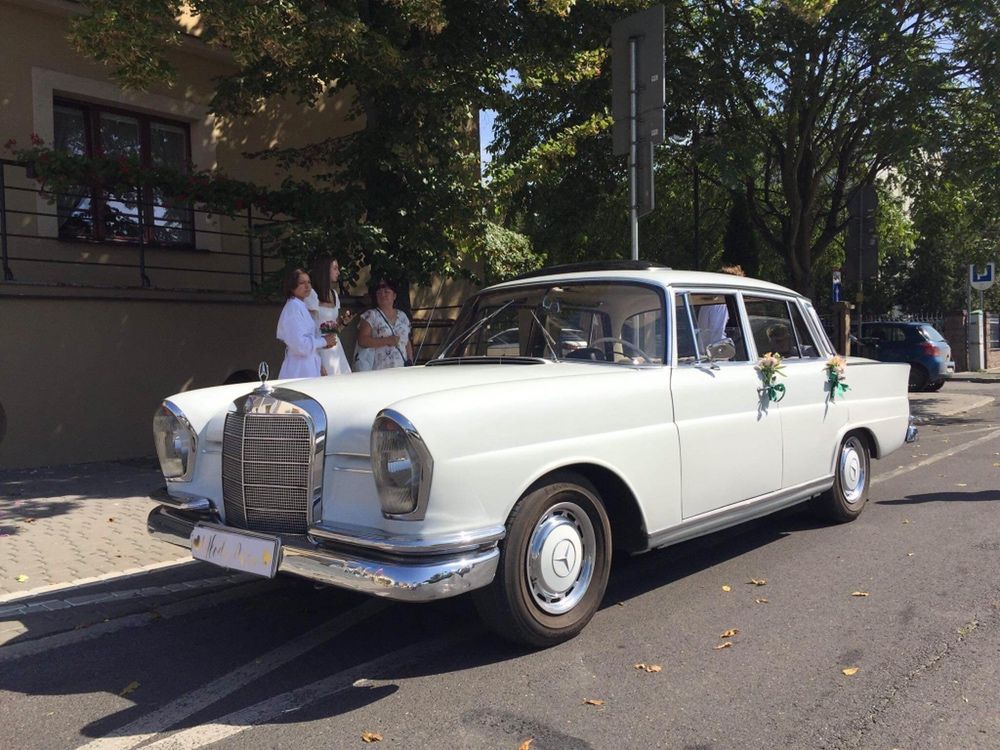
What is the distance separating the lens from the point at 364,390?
12.3ft

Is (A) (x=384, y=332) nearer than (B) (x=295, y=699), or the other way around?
(B) (x=295, y=699)

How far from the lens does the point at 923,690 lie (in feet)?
10.9

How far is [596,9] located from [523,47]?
47.2 inches

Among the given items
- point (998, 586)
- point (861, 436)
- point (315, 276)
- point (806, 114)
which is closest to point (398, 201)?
point (315, 276)

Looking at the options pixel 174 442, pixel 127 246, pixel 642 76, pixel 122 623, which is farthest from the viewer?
pixel 127 246

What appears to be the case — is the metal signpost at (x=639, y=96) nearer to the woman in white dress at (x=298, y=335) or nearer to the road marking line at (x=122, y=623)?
the woman in white dress at (x=298, y=335)

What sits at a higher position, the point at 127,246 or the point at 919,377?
the point at 127,246

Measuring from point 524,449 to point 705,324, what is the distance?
185 cm

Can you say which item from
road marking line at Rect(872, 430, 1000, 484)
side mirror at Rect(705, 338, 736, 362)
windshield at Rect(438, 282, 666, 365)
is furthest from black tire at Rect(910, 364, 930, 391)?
windshield at Rect(438, 282, 666, 365)

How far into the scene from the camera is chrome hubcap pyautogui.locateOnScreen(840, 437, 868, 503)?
6.02 meters

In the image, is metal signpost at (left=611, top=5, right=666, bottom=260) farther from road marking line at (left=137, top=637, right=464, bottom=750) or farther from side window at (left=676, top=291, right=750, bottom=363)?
road marking line at (left=137, top=637, right=464, bottom=750)

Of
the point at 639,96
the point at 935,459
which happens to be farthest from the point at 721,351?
the point at 935,459

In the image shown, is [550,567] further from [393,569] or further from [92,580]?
[92,580]

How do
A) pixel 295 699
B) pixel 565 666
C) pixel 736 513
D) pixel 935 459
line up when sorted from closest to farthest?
pixel 295 699
pixel 565 666
pixel 736 513
pixel 935 459
